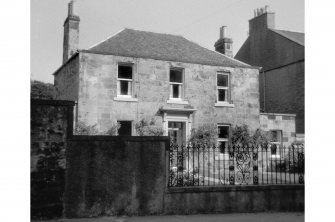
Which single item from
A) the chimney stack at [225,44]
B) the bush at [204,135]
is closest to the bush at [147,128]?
the bush at [204,135]

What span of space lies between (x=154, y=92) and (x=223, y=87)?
4.01 metres

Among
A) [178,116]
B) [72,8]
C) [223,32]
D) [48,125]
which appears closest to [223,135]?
[178,116]

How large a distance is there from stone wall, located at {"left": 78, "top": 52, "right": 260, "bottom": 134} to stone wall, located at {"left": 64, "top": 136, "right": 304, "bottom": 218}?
7.99 metres

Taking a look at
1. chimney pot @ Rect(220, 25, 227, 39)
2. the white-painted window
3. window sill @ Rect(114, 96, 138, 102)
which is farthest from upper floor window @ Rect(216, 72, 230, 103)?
window sill @ Rect(114, 96, 138, 102)

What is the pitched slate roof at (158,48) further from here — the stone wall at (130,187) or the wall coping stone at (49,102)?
the stone wall at (130,187)

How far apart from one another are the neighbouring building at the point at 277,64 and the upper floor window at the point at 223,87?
2.57 m

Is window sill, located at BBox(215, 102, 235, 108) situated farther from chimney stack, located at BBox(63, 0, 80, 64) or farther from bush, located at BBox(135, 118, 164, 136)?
chimney stack, located at BBox(63, 0, 80, 64)

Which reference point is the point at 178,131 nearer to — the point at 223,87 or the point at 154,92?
the point at 154,92

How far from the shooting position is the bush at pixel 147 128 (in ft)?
51.1

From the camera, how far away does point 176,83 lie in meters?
17.1

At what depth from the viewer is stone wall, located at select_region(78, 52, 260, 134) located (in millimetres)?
15164

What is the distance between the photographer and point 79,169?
277 inches

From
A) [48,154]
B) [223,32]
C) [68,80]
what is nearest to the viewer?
[48,154]
